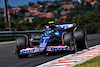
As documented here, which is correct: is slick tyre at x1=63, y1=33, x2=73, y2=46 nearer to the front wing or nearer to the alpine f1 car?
the alpine f1 car

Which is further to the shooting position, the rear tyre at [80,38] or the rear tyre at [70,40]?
the rear tyre at [80,38]

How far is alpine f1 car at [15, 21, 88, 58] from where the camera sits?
995 cm

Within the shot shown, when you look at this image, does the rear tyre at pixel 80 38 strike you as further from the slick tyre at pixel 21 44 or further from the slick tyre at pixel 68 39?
the slick tyre at pixel 21 44

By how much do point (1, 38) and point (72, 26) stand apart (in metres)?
10.2

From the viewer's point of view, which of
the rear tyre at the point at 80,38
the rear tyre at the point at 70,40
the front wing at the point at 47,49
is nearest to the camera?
the front wing at the point at 47,49

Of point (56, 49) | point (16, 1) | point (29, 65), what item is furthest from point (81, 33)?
point (16, 1)

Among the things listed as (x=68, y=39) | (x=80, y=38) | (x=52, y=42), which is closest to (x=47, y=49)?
(x=52, y=42)

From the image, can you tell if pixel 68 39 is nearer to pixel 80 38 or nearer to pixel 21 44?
pixel 80 38

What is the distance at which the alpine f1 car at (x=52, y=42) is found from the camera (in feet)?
32.6

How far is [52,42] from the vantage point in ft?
34.7

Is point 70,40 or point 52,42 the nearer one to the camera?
point 70,40

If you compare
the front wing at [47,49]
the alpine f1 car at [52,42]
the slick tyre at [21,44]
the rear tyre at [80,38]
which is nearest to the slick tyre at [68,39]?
the alpine f1 car at [52,42]

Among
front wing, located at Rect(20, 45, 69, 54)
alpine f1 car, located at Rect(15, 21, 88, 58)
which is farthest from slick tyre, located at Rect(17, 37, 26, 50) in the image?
front wing, located at Rect(20, 45, 69, 54)

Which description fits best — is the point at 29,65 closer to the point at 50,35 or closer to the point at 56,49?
the point at 56,49
